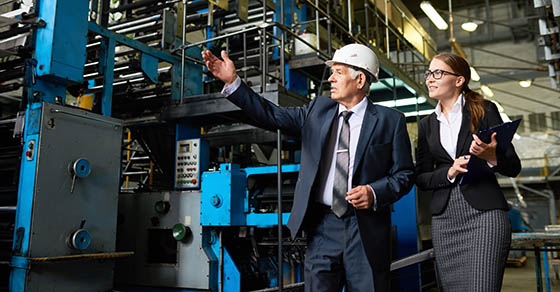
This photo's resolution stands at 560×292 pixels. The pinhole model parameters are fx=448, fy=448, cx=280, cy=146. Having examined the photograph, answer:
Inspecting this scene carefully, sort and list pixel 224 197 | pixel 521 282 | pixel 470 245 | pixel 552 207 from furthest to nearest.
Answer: pixel 552 207 < pixel 521 282 < pixel 224 197 < pixel 470 245

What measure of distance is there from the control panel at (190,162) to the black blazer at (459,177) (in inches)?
107

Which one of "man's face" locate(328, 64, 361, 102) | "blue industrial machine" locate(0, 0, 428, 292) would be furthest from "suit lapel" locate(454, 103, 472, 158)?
"blue industrial machine" locate(0, 0, 428, 292)

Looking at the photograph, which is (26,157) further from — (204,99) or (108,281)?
(204,99)

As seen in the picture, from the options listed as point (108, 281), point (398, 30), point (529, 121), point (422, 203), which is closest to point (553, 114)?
point (529, 121)

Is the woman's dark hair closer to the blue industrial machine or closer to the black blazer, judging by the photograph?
the black blazer

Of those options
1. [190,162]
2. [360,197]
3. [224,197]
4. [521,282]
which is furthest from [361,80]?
[521,282]

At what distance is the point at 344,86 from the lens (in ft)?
6.71

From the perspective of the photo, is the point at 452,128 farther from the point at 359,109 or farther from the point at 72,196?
the point at 72,196

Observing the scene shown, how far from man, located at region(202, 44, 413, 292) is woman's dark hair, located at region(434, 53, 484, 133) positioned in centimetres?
29

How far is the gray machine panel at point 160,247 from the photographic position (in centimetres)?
417

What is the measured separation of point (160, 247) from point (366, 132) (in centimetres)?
320

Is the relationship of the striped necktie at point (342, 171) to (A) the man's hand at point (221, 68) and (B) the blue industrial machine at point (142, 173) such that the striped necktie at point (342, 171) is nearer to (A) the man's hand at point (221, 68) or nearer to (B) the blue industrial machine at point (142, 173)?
(A) the man's hand at point (221, 68)

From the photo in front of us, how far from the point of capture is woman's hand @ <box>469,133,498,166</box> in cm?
170

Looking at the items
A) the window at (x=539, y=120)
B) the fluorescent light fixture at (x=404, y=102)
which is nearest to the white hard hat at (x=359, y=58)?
the fluorescent light fixture at (x=404, y=102)
